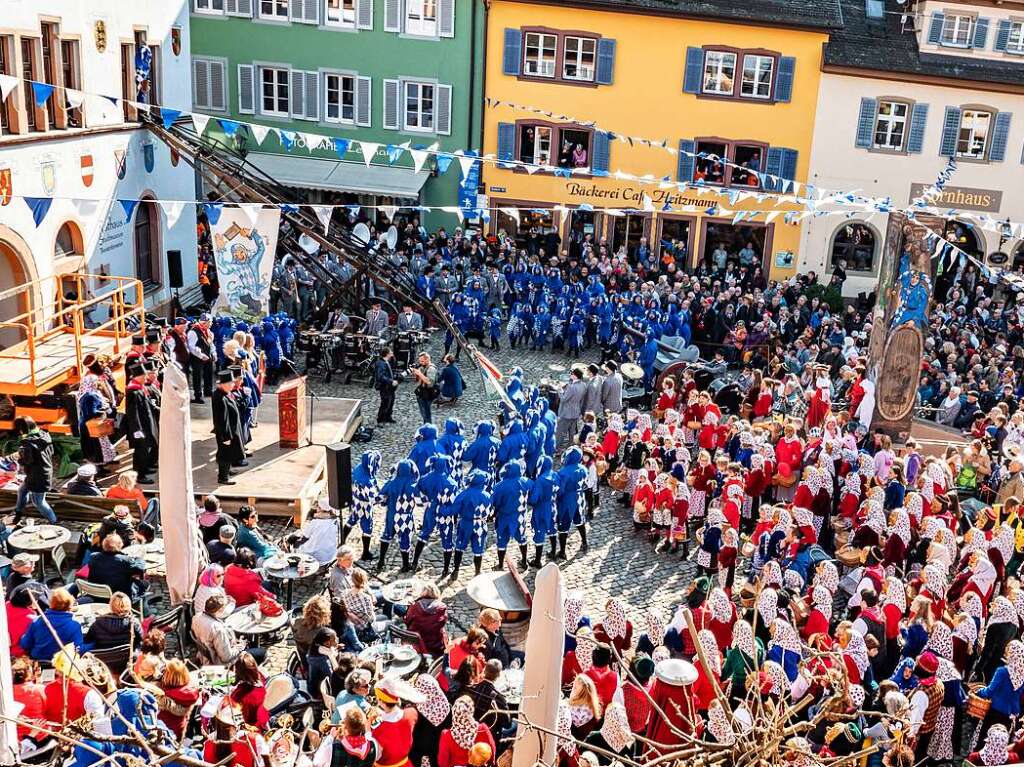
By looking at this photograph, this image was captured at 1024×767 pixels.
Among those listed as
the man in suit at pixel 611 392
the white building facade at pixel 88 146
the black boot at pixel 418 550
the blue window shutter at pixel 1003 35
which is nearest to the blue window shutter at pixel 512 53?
the white building facade at pixel 88 146

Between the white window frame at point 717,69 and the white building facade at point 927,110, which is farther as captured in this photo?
the white window frame at point 717,69

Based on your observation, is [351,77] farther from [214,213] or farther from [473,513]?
[473,513]

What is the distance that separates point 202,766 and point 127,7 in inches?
816

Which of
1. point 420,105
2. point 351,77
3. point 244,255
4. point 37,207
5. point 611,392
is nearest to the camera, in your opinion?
point 244,255

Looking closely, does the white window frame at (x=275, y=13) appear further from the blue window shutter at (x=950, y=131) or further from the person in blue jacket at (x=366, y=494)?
the person in blue jacket at (x=366, y=494)

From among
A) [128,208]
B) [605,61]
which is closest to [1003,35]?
[605,61]

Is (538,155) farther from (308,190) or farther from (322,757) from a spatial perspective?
(322,757)

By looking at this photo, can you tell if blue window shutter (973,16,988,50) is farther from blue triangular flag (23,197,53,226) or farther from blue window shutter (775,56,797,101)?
blue triangular flag (23,197,53,226)

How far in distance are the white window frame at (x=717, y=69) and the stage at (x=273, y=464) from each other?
58.4ft

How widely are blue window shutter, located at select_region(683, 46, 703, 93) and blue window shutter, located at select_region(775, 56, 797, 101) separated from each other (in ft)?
7.33

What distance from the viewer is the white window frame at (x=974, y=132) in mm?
30234

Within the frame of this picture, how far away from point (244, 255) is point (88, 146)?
6186 millimetres

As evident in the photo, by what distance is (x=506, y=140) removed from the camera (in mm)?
30891

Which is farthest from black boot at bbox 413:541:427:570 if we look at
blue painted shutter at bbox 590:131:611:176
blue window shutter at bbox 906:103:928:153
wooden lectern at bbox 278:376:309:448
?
blue window shutter at bbox 906:103:928:153
